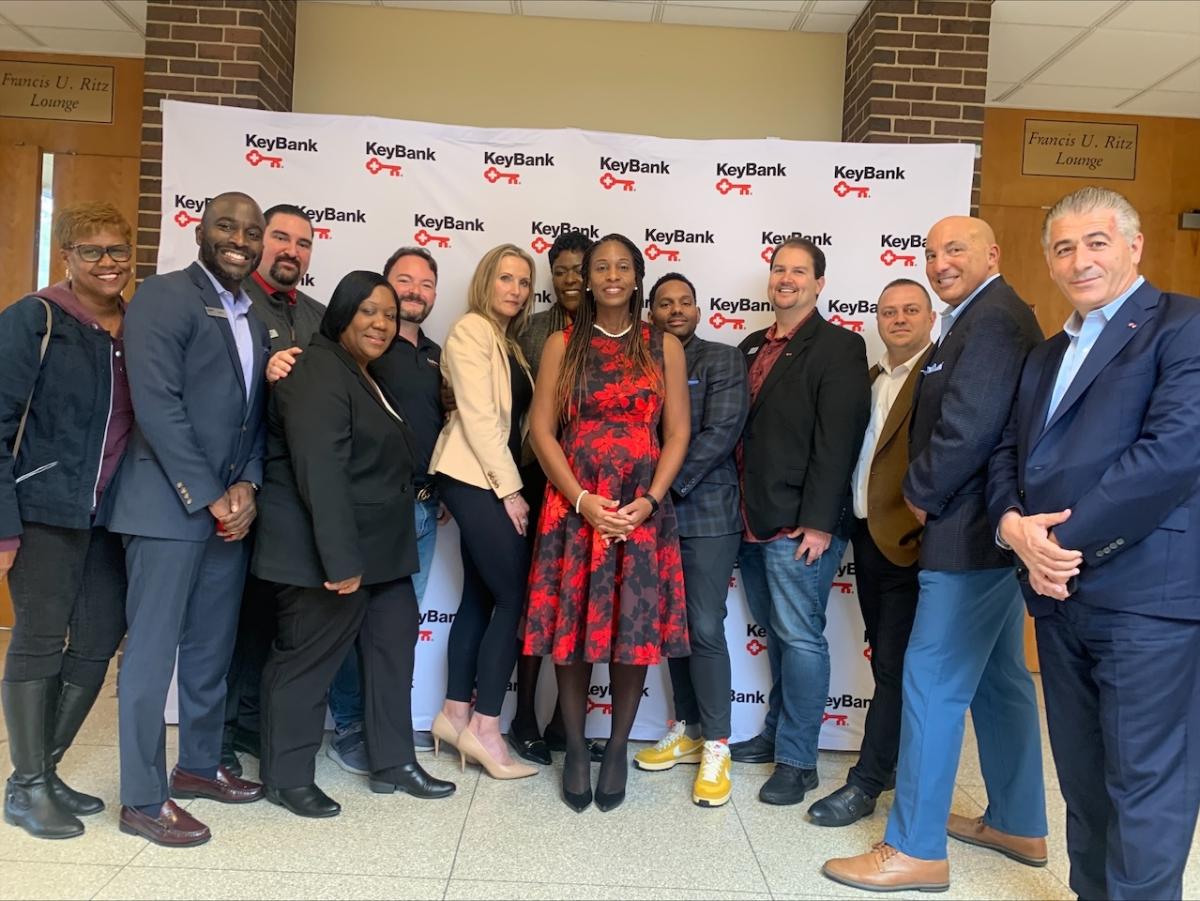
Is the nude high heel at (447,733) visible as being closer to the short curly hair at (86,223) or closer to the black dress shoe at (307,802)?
the black dress shoe at (307,802)

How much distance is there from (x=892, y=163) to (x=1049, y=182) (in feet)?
8.11

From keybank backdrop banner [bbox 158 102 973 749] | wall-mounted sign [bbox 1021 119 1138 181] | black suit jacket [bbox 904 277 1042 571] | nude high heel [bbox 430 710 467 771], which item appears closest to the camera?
black suit jacket [bbox 904 277 1042 571]

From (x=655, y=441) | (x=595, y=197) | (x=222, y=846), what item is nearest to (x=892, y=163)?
(x=595, y=197)

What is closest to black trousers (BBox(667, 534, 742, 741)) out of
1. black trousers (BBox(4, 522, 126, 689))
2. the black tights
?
the black tights

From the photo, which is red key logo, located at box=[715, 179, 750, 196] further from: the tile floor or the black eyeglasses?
the tile floor

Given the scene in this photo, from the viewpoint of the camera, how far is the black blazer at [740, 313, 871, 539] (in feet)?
9.90

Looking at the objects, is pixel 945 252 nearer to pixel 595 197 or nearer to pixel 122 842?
pixel 595 197

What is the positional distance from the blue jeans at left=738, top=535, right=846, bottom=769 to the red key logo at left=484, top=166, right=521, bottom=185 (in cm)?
186

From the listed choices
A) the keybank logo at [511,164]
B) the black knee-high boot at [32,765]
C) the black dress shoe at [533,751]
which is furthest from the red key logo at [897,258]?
the black knee-high boot at [32,765]

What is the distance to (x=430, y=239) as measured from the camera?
12.2ft

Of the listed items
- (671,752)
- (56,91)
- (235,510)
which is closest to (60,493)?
(235,510)

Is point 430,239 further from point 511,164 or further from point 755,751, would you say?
point 755,751

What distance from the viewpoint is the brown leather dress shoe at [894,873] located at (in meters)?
2.45

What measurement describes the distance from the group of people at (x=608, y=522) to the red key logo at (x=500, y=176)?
1.66 feet
